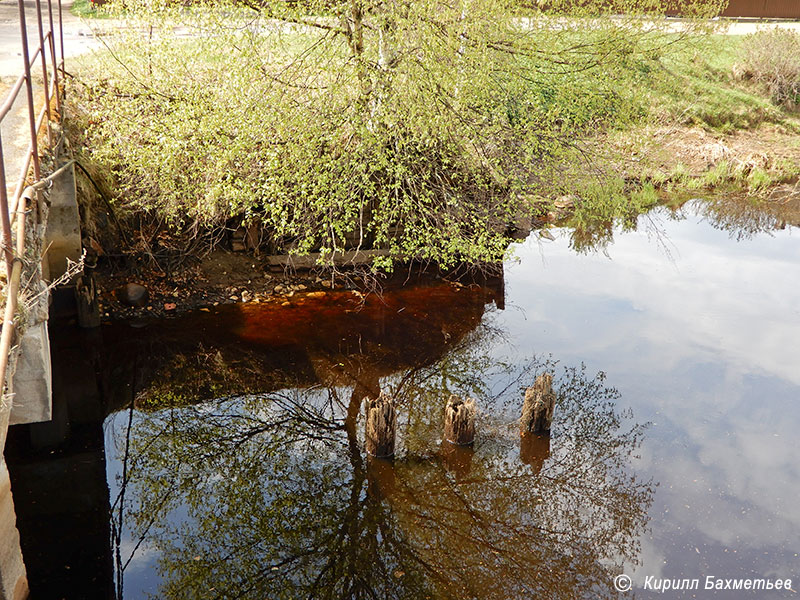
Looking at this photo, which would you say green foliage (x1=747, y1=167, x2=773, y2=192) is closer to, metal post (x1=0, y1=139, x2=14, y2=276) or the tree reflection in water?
the tree reflection in water

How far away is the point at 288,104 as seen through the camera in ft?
37.7

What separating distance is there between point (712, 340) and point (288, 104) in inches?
319

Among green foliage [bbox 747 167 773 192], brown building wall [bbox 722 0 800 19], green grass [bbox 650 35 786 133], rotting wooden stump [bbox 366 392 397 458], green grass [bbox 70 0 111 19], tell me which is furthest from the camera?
brown building wall [bbox 722 0 800 19]

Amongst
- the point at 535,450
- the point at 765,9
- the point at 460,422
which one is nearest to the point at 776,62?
the point at 765,9

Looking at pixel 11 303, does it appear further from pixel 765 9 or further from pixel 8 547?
pixel 765 9

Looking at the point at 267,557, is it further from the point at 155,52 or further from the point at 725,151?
the point at 725,151

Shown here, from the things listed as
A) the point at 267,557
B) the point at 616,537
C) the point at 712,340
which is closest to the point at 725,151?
the point at 712,340

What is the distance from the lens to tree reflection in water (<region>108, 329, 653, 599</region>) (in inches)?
300

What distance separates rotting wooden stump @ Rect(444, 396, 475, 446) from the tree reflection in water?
0.19m

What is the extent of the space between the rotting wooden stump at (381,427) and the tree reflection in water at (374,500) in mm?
162

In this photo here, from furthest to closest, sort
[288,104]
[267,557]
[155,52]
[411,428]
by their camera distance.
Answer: [155,52] < [288,104] < [411,428] < [267,557]

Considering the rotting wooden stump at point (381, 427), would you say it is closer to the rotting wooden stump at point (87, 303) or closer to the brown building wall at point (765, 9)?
the rotting wooden stump at point (87, 303)

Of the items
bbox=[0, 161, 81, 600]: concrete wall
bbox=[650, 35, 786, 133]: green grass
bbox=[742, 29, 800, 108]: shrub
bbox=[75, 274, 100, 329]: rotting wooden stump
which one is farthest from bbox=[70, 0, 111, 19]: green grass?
bbox=[742, 29, 800, 108]: shrub

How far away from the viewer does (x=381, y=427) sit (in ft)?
30.3
